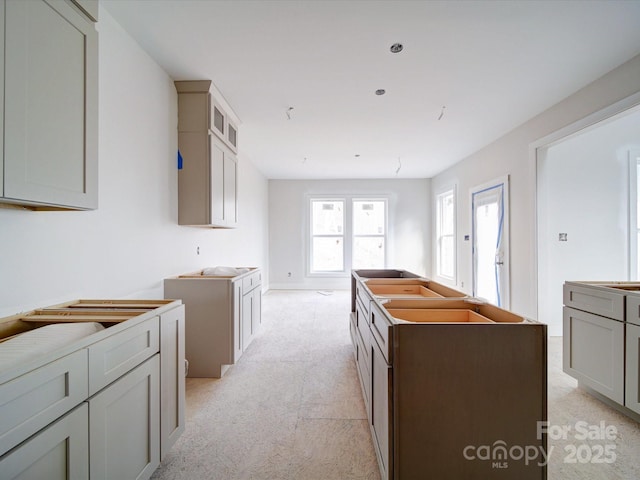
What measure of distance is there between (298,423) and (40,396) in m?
1.49

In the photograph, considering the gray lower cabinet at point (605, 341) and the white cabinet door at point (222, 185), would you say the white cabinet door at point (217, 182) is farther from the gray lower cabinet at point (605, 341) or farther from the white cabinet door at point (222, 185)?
the gray lower cabinet at point (605, 341)

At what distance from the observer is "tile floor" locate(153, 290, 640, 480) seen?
1.53 metres

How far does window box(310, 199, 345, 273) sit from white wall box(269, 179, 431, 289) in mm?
225

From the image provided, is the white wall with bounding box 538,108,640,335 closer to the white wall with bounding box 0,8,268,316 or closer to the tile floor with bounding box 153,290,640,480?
the tile floor with bounding box 153,290,640,480

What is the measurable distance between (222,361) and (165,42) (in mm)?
2584

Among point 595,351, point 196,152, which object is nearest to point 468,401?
point 595,351

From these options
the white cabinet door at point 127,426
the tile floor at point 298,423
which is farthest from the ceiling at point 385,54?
the tile floor at point 298,423

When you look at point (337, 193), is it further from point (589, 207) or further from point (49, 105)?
point (49, 105)

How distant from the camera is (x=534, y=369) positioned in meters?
1.19

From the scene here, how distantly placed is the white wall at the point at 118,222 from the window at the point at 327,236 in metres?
4.08

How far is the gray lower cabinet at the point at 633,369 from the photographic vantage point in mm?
1795

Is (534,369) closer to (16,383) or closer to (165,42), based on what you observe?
(16,383)

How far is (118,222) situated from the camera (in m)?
1.90

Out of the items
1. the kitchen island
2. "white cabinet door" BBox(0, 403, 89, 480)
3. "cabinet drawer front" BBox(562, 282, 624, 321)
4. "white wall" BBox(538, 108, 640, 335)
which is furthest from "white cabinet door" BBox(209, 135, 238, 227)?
"white wall" BBox(538, 108, 640, 335)
